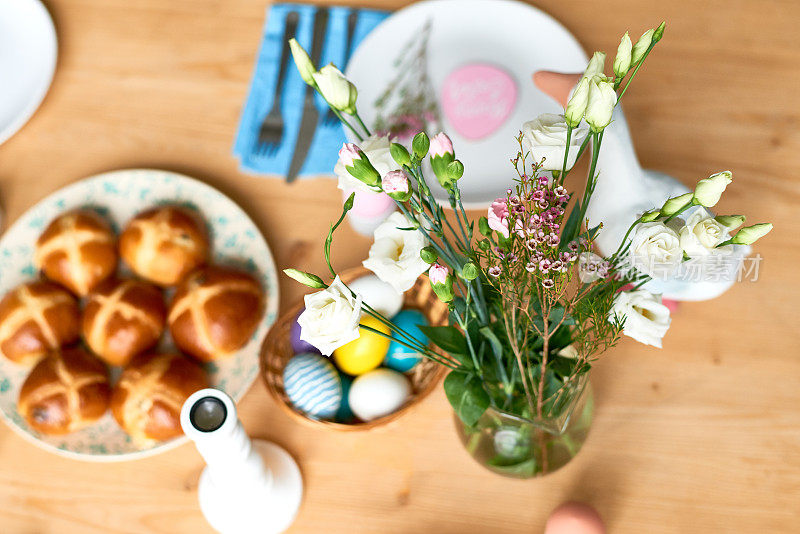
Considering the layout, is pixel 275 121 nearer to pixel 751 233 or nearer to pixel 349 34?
pixel 349 34

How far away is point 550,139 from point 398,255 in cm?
11

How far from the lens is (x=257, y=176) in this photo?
0.76 m

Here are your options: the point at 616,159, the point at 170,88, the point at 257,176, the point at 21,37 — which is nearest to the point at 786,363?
the point at 616,159

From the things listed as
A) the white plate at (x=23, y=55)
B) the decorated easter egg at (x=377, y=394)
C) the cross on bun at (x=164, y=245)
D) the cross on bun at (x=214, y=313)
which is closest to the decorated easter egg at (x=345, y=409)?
the decorated easter egg at (x=377, y=394)

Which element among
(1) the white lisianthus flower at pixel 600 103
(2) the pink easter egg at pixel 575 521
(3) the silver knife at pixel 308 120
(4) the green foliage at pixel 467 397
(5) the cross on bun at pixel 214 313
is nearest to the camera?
(1) the white lisianthus flower at pixel 600 103

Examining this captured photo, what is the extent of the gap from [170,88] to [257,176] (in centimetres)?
19

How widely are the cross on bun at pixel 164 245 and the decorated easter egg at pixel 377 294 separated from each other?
0.20 metres

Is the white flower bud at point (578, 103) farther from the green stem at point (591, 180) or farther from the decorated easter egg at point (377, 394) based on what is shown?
the decorated easter egg at point (377, 394)

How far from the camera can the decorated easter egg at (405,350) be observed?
2.02ft

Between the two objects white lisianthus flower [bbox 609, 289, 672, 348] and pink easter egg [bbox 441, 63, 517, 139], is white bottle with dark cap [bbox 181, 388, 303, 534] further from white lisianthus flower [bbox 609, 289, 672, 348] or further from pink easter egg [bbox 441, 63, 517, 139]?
pink easter egg [bbox 441, 63, 517, 139]

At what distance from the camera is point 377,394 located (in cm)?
59

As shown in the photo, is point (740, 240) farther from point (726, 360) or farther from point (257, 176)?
point (257, 176)

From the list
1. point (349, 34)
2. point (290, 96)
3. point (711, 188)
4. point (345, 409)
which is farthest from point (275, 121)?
point (711, 188)

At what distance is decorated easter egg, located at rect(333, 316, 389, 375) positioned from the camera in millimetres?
599
